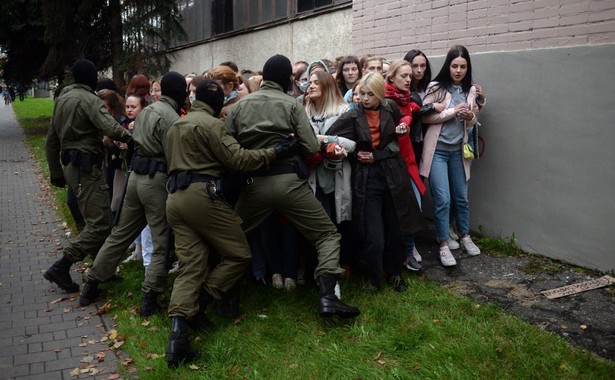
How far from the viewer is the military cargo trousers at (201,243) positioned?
428cm

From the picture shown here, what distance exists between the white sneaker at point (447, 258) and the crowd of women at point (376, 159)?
11 mm

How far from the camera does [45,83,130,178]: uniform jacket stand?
5625 millimetres

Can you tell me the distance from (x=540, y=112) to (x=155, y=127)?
381 centimetres

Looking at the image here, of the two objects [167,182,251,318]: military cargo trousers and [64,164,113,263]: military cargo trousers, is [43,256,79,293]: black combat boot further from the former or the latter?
[167,182,251,318]: military cargo trousers

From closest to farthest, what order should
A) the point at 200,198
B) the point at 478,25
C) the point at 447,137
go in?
1. the point at 200,198
2. the point at 447,137
3. the point at 478,25

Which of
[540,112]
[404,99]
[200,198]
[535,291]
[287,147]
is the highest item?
[404,99]

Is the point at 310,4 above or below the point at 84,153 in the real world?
above

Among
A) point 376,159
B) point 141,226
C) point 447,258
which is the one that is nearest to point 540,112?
point 447,258

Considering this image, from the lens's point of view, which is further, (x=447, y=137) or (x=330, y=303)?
(x=447, y=137)

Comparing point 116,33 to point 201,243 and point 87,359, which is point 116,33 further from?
point 87,359

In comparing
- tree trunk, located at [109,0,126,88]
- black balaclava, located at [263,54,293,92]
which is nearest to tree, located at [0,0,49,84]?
tree trunk, located at [109,0,126,88]


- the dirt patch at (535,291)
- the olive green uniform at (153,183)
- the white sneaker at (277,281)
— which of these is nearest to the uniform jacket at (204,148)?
the olive green uniform at (153,183)

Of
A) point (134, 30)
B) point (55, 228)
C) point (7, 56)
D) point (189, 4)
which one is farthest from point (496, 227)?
point (7, 56)

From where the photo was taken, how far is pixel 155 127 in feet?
16.1
